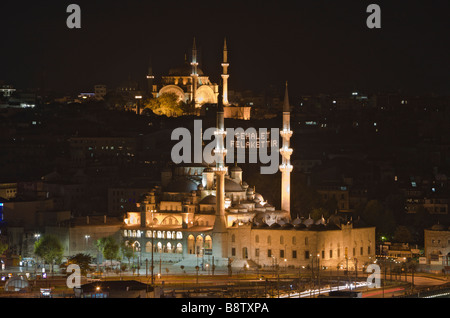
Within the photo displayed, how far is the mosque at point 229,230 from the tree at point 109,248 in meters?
1.81

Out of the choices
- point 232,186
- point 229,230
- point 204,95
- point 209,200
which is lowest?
point 229,230

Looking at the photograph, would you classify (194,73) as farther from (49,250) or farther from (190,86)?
(49,250)

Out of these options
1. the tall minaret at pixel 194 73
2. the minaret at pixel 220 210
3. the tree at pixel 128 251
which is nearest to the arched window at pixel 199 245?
the minaret at pixel 220 210

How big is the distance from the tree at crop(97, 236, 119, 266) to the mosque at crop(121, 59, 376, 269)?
1810mm

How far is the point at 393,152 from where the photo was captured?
103 metres

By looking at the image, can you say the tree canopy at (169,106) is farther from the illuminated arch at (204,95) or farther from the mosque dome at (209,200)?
the mosque dome at (209,200)

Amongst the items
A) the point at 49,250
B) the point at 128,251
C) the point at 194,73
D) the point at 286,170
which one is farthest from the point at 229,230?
the point at 194,73

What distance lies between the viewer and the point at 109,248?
6438cm

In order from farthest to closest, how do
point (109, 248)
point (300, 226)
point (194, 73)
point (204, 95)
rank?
1. point (204, 95)
2. point (194, 73)
3. point (300, 226)
4. point (109, 248)

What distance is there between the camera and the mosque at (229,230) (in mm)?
64250

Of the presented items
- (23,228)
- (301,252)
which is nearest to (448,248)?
(301,252)

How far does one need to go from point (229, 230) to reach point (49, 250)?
7659 mm

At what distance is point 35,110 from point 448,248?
1618 inches
